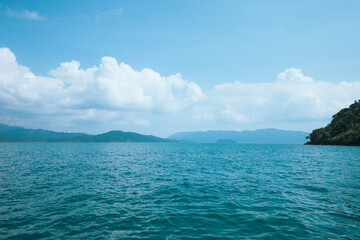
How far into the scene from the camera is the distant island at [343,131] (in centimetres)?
13662

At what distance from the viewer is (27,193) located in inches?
889

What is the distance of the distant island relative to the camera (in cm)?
13662

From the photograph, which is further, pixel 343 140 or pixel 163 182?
pixel 343 140

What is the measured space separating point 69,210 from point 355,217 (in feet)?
81.4

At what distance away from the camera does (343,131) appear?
157 meters

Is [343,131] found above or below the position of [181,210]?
above

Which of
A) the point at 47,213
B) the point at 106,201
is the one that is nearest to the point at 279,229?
the point at 106,201

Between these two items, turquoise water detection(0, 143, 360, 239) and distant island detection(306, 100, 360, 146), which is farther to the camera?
distant island detection(306, 100, 360, 146)

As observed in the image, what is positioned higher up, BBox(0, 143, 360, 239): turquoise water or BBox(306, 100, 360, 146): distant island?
BBox(306, 100, 360, 146): distant island

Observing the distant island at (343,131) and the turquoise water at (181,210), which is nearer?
the turquoise water at (181,210)

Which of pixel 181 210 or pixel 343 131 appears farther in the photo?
pixel 343 131

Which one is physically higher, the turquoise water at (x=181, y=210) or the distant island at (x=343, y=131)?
the distant island at (x=343, y=131)

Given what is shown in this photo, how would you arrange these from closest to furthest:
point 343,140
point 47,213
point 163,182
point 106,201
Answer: point 47,213
point 106,201
point 163,182
point 343,140

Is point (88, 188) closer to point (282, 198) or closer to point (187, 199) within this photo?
point (187, 199)
